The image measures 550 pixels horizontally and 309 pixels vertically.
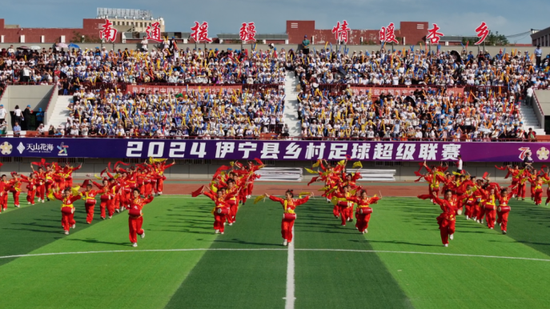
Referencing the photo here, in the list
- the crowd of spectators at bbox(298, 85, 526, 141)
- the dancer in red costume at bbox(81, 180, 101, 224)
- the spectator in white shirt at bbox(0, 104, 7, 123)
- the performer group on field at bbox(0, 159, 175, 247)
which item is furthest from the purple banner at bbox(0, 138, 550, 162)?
the dancer in red costume at bbox(81, 180, 101, 224)

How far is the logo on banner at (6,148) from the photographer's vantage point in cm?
4434

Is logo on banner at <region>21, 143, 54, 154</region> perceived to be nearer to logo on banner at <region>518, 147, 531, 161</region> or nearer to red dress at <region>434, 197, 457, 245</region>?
logo on banner at <region>518, 147, 531, 161</region>

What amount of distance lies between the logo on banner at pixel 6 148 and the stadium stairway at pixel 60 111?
4.00 m

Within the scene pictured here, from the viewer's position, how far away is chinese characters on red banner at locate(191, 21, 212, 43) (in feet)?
183

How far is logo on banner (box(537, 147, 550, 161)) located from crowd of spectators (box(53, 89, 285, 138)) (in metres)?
17.4

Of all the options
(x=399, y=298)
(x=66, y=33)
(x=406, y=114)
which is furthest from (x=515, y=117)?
(x=66, y=33)

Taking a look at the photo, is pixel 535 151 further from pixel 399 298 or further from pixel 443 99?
pixel 399 298

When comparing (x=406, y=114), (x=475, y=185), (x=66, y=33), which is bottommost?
(x=475, y=185)

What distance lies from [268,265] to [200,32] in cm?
4287

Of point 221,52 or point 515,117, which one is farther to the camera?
point 221,52

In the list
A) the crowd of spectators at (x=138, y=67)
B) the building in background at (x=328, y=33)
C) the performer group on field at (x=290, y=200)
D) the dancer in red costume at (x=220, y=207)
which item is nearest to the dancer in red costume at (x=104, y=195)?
the performer group on field at (x=290, y=200)

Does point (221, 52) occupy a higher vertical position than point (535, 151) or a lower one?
higher

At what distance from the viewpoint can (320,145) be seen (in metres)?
43.1

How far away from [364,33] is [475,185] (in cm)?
6202
